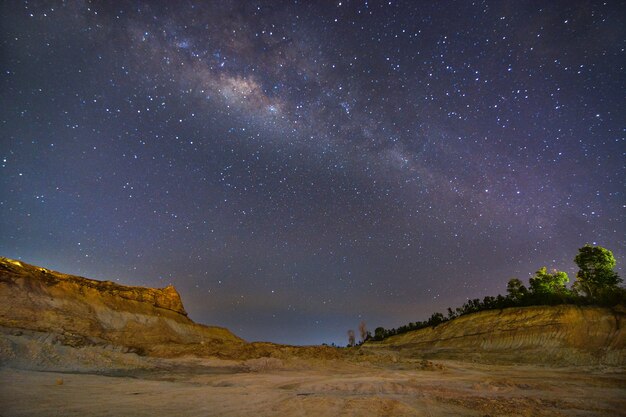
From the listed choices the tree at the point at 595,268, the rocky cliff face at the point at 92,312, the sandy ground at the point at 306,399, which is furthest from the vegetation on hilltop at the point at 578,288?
the rocky cliff face at the point at 92,312

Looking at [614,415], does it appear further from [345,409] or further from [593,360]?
[593,360]

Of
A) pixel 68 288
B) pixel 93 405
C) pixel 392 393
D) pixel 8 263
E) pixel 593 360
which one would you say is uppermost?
pixel 8 263

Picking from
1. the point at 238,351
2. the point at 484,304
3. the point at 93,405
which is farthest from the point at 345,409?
the point at 484,304

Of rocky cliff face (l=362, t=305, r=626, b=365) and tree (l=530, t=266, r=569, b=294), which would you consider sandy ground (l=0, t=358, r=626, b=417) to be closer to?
rocky cliff face (l=362, t=305, r=626, b=365)

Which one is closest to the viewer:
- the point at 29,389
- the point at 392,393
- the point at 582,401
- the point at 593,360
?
the point at 29,389

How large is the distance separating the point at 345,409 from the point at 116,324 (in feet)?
90.9

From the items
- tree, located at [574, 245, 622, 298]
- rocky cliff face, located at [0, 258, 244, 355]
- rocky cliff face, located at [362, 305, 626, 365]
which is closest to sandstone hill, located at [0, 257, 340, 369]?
rocky cliff face, located at [0, 258, 244, 355]

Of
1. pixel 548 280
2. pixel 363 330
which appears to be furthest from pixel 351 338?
pixel 548 280

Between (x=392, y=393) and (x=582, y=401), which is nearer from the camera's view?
(x=582, y=401)

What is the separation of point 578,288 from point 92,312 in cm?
5131

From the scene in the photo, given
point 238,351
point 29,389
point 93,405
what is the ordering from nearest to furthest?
point 93,405 → point 29,389 → point 238,351

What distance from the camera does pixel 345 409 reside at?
763 cm

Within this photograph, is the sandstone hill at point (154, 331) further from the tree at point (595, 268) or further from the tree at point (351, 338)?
the tree at point (351, 338)

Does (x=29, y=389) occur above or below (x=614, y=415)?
above
